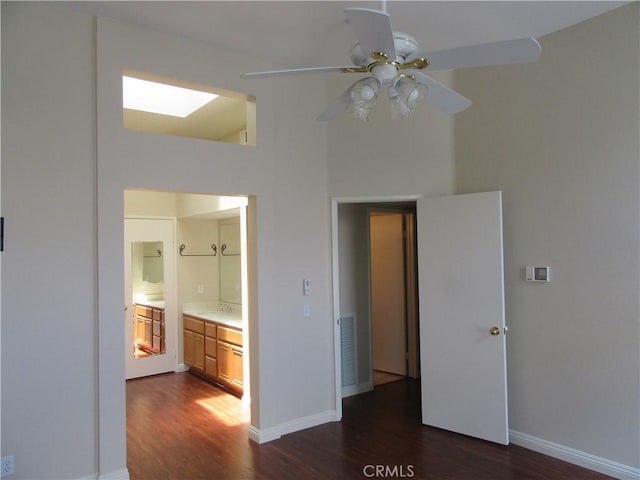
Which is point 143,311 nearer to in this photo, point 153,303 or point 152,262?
point 153,303

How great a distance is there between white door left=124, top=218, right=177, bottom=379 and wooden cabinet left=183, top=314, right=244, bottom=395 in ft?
0.78

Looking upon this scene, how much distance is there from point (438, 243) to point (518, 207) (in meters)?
0.70

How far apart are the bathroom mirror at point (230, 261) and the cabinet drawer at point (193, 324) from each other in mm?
587

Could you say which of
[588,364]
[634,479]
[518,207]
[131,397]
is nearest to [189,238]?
[131,397]

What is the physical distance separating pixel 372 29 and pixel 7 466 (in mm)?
3125

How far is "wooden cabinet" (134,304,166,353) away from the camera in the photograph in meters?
5.77

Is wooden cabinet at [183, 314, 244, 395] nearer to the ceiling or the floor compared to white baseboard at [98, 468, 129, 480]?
nearer to the ceiling

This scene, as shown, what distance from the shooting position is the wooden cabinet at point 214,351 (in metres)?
4.91

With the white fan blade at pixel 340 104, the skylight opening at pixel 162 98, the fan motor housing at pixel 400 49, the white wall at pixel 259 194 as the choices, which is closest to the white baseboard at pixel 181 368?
the white wall at pixel 259 194

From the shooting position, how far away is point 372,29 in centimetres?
178

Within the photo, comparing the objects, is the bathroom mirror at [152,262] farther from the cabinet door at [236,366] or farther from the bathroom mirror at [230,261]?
the cabinet door at [236,366]

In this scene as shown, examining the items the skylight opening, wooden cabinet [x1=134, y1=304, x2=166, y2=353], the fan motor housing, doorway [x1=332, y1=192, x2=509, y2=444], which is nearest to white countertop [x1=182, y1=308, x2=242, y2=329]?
wooden cabinet [x1=134, y1=304, x2=166, y2=353]

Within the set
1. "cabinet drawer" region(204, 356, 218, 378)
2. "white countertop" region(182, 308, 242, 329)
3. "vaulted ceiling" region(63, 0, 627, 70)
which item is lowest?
"cabinet drawer" region(204, 356, 218, 378)

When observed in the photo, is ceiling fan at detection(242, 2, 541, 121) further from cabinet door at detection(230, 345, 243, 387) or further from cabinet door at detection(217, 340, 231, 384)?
cabinet door at detection(217, 340, 231, 384)
